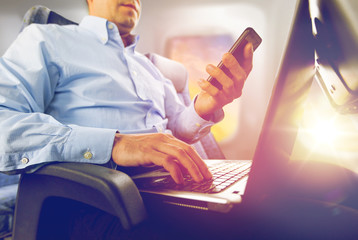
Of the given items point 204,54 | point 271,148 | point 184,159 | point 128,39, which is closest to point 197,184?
point 184,159

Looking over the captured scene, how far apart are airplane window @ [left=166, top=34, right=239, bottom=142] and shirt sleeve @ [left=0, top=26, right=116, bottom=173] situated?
1228 millimetres

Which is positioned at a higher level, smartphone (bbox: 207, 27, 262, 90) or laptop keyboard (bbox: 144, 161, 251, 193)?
smartphone (bbox: 207, 27, 262, 90)

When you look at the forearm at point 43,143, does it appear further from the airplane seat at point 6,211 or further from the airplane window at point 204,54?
the airplane window at point 204,54

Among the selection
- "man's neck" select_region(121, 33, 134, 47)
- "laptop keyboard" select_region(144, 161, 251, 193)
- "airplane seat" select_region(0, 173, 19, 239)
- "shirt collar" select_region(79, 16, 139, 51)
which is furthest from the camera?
"man's neck" select_region(121, 33, 134, 47)

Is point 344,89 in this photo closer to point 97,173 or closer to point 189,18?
point 97,173

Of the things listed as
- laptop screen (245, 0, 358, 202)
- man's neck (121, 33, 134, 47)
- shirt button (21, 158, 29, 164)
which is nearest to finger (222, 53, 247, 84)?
laptop screen (245, 0, 358, 202)

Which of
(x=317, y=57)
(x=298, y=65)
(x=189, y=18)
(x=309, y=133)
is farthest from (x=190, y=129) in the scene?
(x=189, y=18)

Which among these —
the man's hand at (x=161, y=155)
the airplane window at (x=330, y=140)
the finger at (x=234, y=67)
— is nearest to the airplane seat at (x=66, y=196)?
the man's hand at (x=161, y=155)

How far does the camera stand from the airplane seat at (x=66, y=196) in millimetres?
351

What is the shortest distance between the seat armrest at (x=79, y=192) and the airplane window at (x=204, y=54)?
1.46 m

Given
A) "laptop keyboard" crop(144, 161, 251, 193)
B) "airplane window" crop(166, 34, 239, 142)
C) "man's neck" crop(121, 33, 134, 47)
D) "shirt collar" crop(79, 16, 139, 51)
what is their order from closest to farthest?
"laptop keyboard" crop(144, 161, 251, 193), "shirt collar" crop(79, 16, 139, 51), "man's neck" crop(121, 33, 134, 47), "airplane window" crop(166, 34, 239, 142)

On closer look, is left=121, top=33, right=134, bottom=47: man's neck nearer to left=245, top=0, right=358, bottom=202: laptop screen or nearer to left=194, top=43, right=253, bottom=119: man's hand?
left=194, top=43, right=253, bottom=119: man's hand

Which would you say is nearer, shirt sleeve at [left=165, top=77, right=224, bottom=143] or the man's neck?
shirt sleeve at [left=165, top=77, right=224, bottom=143]

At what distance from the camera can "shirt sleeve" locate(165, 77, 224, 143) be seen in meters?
0.94
